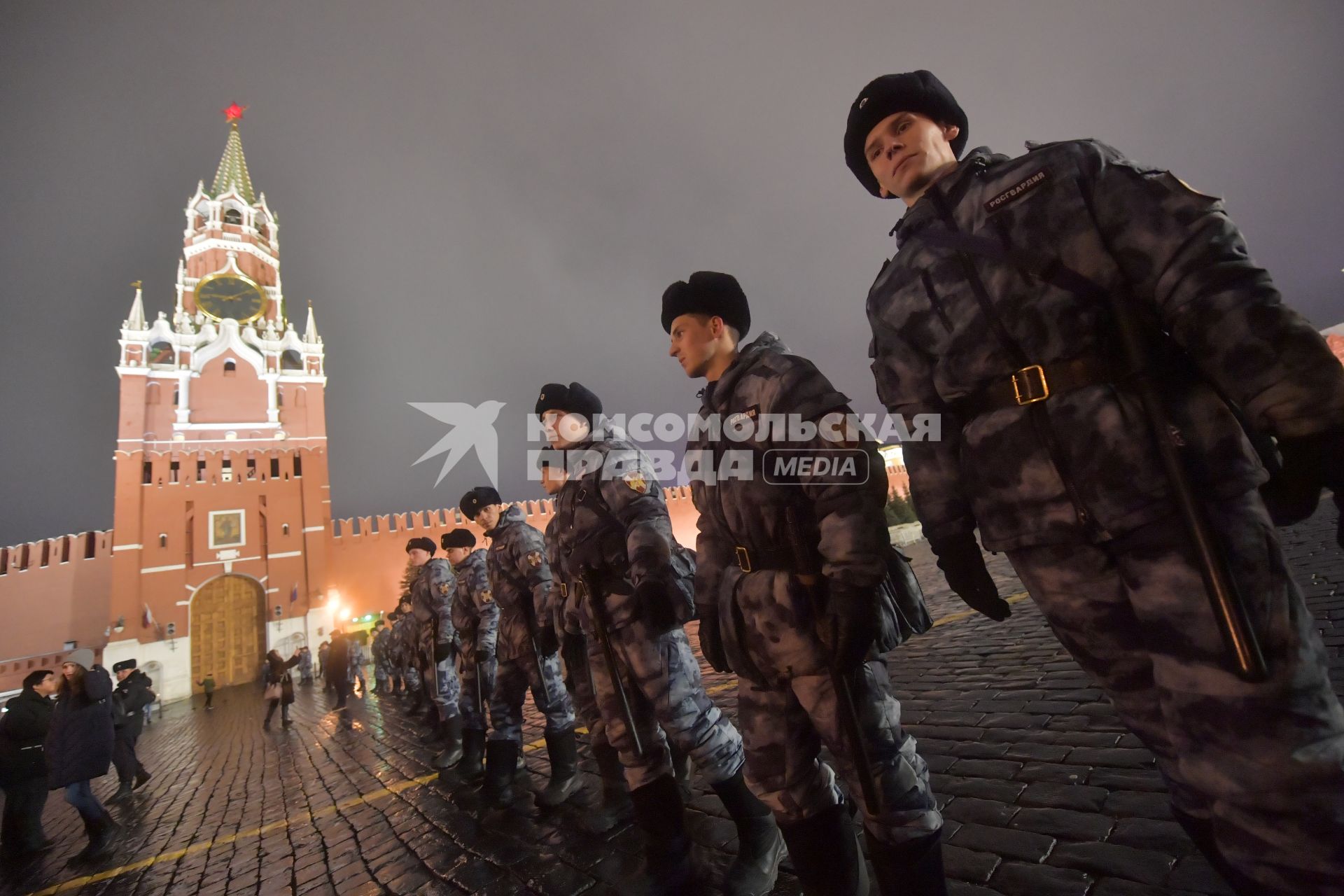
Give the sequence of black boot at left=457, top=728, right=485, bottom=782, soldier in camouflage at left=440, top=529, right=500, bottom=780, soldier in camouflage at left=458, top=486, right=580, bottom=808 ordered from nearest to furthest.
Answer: soldier in camouflage at left=458, top=486, right=580, bottom=808
black boot at left=457, top=728, right=485, bottom=782
soldier in camouflage at left=440, top=529, right=500, bottom=780

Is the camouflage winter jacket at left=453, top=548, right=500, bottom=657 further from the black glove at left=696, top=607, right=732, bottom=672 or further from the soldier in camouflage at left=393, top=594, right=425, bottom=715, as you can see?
the black glove at left=696, top=607, right=732, bottom=672

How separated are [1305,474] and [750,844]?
221 centimetres

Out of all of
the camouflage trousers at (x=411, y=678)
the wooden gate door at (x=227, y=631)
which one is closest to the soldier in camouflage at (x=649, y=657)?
the camouflage trousers at (x=411, y=678)

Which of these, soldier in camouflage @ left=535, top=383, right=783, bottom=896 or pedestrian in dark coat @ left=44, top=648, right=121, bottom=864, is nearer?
soldier in camouflage @ left=535, top=383, right=783, bottom=896

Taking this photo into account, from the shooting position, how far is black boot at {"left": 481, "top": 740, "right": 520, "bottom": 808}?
3758mm

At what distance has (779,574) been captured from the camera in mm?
1780

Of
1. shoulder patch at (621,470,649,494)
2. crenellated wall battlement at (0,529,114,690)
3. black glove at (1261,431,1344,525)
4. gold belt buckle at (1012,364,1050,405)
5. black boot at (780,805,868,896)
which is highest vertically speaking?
crenellated wall battlement at (0,529,114,690)

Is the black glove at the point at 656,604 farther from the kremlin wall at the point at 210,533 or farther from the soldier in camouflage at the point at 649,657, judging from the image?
the kremlin wall at the point at 210,533

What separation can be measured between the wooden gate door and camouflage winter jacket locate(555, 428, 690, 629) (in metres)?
28.9

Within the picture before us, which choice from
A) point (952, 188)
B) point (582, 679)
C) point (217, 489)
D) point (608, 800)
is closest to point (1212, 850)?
point (952, 188)

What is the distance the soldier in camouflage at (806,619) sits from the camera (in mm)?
1581

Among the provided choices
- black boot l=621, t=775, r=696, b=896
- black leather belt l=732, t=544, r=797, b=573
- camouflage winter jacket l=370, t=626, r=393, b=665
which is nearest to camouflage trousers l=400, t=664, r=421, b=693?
camouflage winter jacket l=370, t=626, r=393, b=665

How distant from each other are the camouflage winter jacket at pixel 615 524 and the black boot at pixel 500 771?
1.71m

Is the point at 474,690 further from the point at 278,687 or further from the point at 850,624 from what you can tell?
the point at 278,687
